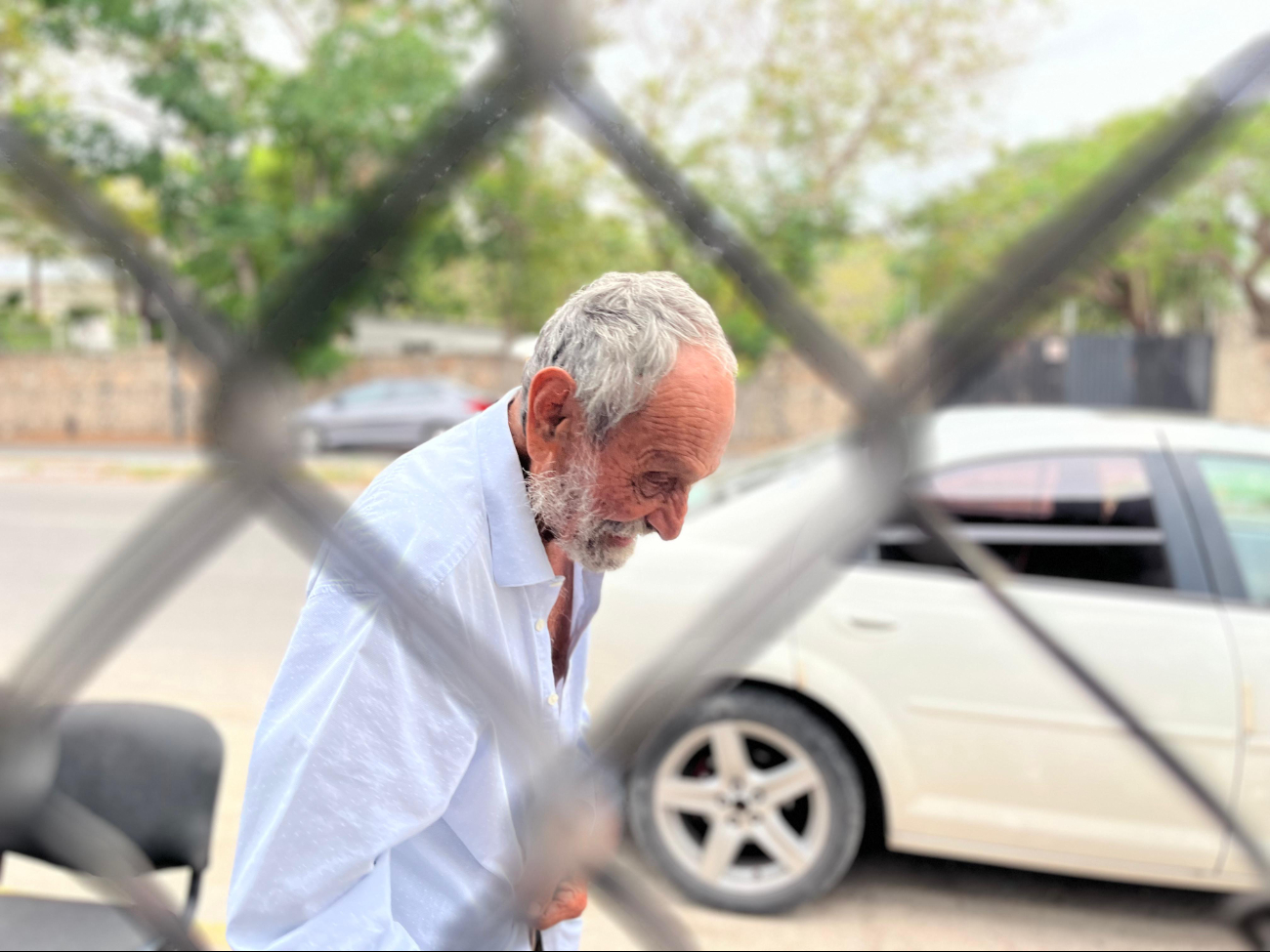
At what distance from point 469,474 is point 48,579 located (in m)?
7.37

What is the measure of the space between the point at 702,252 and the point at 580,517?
270mm

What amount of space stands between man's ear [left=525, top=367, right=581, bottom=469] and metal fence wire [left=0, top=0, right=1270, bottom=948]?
148 mm

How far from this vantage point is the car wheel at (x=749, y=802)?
115 inches

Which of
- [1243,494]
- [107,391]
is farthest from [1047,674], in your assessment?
[107,391]

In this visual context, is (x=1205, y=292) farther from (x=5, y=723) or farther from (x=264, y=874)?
(x=5, y=723)

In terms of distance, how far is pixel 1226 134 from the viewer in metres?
0.48

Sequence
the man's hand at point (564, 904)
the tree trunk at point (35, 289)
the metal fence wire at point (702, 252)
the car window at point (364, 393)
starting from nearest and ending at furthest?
1. the metal fence wire at point (702, 252)
2. the man's hand at point (564, 904)
3. the tree trunk at point (35, 289)
4. the car window at point (364, 393)

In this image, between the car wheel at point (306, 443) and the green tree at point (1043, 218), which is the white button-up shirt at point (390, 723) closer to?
the car wheel at point (306, 443)

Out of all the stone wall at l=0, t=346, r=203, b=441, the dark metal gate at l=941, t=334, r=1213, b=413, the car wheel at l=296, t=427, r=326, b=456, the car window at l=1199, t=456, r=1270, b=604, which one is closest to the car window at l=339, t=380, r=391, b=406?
the stone wall at l=0, t=346, r=203, b=441

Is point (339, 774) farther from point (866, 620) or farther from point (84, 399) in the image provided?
point (84, 399)

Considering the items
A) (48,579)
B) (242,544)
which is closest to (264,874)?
(48,579)

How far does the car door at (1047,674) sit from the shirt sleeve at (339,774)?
1.96m

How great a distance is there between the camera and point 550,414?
0.77 m

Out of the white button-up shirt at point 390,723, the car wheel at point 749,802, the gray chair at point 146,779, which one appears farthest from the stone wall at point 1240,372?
the gray chair at point 146,779
